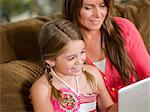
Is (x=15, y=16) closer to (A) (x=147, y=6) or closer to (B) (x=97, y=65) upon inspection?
(A) (x=147, y=6)

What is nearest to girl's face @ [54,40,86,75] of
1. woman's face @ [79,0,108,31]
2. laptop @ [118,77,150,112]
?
woman's face @ [79,0,108,31]

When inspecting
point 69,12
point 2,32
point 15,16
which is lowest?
point 15,16

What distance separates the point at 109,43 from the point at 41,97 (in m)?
0.46

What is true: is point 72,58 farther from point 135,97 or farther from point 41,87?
point 135,97

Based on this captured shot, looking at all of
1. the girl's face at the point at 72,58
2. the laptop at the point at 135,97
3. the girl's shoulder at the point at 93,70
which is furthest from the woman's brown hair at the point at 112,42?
the laptop at the point at 135,97

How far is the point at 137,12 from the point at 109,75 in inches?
23.3

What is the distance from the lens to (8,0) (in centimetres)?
Result: 243

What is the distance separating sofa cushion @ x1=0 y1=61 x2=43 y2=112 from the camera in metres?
1.44

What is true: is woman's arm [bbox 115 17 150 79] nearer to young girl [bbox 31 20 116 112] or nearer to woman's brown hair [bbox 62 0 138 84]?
woman's brown hair [bbox 62 0 138 84]

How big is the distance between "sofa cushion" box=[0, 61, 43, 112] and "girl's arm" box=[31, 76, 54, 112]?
3.4 inches

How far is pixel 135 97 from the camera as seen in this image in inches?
41.5

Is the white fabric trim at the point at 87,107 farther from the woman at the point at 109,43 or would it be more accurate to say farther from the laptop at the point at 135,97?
the laptop at the point at 135,97

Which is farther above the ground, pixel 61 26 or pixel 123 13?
pixel 61 26

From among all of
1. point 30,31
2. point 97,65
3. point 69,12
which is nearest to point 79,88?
point 97,65
